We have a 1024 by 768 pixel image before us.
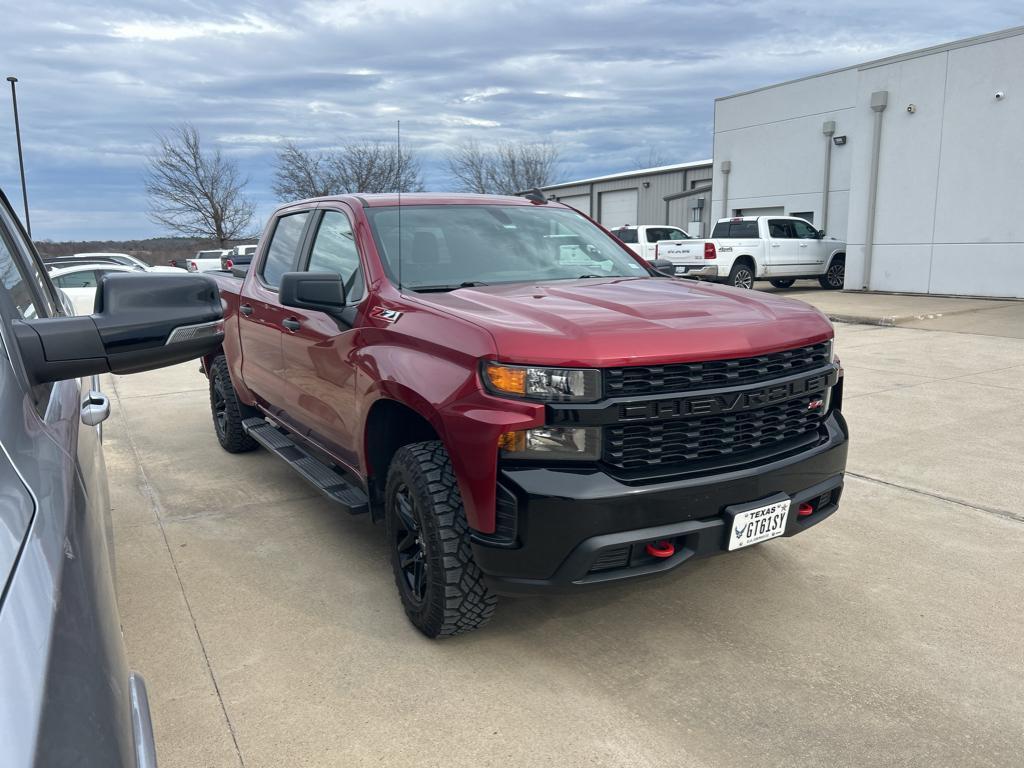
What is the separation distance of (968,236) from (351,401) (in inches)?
666

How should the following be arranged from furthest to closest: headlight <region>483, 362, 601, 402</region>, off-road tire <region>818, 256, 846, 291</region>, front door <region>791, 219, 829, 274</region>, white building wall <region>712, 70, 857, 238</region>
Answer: white building wall <region>712, 70, 857, 238</region> → off-road tire <region>818, 256, 846, 291</region> → front door <region>791, 219, 829, 274</region> → headlight <region>483, 362, 601, 402</region>

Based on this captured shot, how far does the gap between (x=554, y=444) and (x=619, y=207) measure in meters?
38.5

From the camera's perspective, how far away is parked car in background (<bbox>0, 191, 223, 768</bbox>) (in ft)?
3.03

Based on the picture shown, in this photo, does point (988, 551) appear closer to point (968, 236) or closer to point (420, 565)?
point (420, 565)

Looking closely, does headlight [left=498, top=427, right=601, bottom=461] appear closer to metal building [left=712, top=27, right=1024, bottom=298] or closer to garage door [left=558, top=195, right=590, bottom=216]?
metal building [left=712, top=27, right=1024, bottom=298]

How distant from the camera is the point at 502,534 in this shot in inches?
108

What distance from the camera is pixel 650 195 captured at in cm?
3697

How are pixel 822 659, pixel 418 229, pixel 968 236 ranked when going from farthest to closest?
pixel 968 236 < pixel 418 229 < pixel 822 659

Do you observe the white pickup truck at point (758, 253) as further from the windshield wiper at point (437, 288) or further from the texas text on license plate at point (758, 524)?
the texas text on license plate at point (758, 524)

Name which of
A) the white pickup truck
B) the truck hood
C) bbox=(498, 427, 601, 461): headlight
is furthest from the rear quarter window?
bbox=(498, 427, 601, 461): headlight

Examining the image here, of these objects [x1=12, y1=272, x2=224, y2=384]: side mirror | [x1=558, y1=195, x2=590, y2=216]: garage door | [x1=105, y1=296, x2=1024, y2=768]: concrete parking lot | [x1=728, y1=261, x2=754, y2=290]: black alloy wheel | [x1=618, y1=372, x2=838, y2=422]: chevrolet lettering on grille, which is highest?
[x1=558, y1=195, x2=590, y2=216]: garage door

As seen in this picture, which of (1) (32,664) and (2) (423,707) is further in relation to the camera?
(2) (423,707)

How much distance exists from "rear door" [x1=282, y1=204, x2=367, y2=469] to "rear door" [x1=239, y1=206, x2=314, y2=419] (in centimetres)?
17

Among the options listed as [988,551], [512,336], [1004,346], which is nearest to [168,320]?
[512,336]
